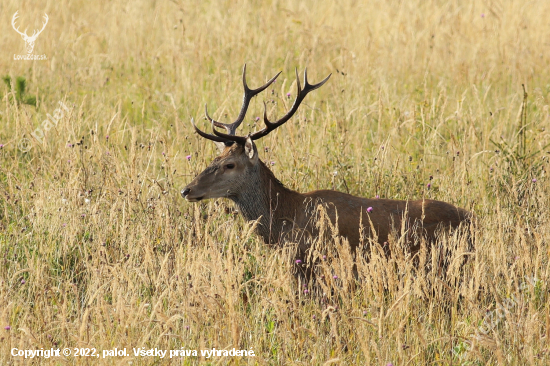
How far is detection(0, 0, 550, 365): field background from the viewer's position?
175 inches

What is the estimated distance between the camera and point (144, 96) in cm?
970

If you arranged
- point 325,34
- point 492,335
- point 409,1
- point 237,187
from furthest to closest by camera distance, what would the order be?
1. point 409,1
2. point 325,34
3. point 237,187
4. point 492,335

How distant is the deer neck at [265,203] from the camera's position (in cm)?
628

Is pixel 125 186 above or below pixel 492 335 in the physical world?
above

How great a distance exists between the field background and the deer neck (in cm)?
19

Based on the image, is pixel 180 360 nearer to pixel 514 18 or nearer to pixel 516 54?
pixel 516 54

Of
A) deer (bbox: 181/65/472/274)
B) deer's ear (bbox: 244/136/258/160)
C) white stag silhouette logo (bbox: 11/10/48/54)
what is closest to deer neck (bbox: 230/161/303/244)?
deer (bbox: 181/65/472/274)

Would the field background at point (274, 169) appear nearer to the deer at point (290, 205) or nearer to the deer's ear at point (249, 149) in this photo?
the deer at point (290, 205)

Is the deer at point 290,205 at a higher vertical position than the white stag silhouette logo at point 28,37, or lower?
lower

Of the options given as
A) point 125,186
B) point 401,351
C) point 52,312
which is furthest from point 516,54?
point 52,312

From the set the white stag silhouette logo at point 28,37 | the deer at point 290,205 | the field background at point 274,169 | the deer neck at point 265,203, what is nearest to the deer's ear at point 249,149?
the deer at point 290,205

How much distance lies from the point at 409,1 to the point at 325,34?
6.92ft

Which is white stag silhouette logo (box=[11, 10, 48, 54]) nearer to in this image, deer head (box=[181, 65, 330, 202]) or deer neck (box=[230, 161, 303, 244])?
deer head (box=[181, 65, 330, 202])

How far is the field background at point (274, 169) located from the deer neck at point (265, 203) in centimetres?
19
